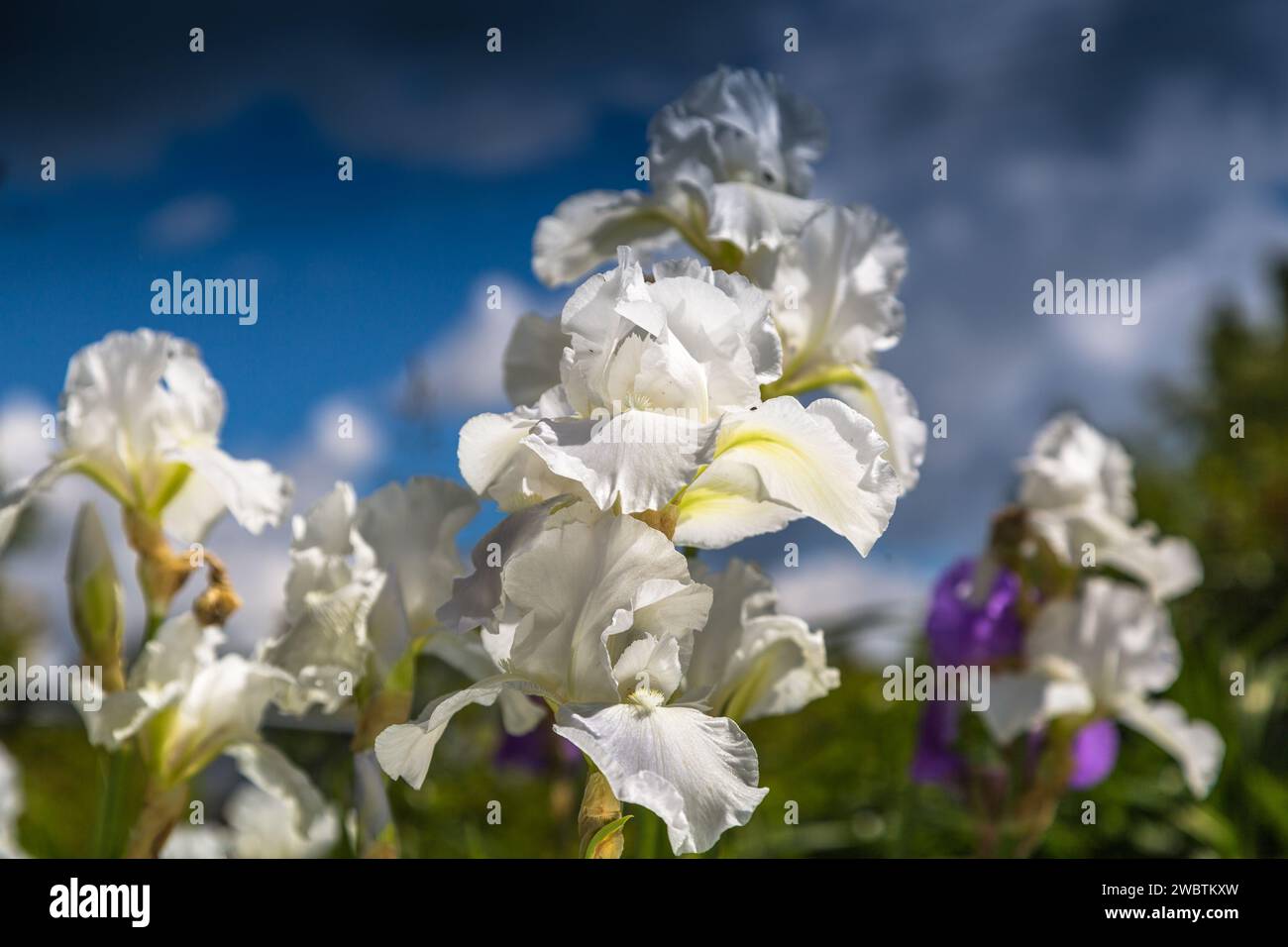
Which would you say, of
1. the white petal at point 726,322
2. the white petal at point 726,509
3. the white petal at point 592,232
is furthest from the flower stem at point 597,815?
the white petal at point 592,232

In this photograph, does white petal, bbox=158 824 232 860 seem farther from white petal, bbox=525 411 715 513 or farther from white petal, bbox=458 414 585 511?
white petal, bbox=525 411 715 513

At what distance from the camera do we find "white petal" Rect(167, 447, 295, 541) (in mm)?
1078

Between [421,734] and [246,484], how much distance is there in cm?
46

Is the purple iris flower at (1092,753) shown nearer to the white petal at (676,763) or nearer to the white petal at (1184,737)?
the white petal at (1184,737)

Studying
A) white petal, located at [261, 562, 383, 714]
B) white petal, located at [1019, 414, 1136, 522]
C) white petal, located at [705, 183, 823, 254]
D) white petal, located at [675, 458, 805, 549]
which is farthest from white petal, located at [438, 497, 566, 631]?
white petal, located at [1019, 414, 1136, 522]

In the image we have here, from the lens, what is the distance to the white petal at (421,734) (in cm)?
75

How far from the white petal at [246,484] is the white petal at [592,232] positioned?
0.35m

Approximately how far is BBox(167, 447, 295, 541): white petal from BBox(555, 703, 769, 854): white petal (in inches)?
19.9

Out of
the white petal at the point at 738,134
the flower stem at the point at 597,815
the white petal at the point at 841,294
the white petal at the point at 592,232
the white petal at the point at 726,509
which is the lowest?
the flower stem at the point at 597,815

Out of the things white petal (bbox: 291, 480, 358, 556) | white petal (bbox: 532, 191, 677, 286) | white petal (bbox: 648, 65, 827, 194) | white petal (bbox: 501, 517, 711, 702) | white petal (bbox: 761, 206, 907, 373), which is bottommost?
white petal (bbox: 501, 517, 711, 702)

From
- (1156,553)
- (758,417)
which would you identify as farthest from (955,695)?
(758,417)

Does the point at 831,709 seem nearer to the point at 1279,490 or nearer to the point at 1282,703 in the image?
the point at 1282,703

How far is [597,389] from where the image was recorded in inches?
29.5
